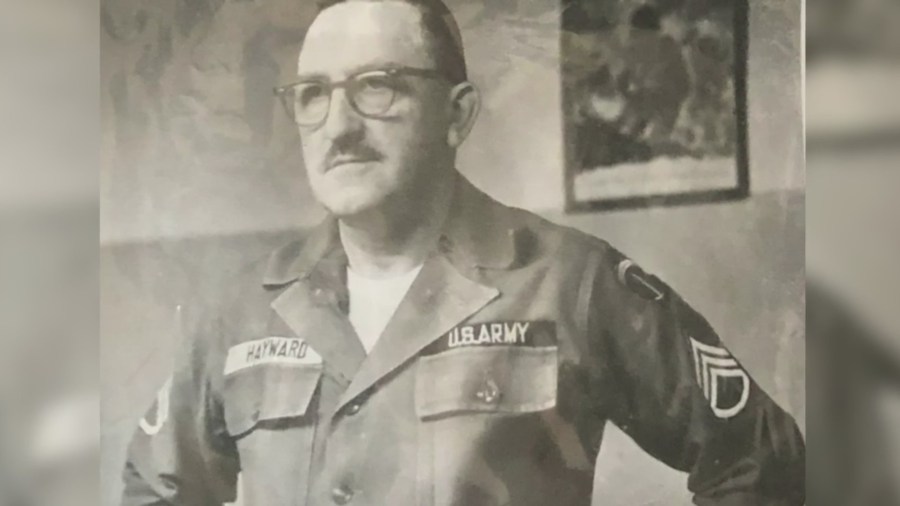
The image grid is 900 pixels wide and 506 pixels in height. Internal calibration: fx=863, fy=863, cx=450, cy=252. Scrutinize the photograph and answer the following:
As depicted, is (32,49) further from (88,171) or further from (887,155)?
(887,155)

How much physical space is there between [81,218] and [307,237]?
28 cm

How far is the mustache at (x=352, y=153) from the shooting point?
0.92 m

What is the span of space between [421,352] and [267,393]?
178 millimetres

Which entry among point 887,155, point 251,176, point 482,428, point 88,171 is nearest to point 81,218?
point 88,171

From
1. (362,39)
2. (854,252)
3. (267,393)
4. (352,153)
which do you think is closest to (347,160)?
(352,153)

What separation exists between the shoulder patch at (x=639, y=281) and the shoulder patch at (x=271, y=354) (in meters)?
0.33

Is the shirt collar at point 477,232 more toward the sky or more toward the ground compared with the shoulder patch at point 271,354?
more toward the sky

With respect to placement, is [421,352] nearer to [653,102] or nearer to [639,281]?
[639,281]

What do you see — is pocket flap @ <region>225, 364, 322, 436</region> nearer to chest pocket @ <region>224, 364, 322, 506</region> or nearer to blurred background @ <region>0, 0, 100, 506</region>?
chest pocket @ <region>224, 364, 322, 506</region>

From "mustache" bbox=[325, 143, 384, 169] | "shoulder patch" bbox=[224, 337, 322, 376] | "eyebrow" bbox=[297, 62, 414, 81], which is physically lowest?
"shoulder patch" bbox=[224, 337, 322, 376]

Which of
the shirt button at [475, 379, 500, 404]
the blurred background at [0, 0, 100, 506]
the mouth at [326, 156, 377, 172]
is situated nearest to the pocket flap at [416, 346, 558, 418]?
the shirt button at [475, 379, 500, 404]

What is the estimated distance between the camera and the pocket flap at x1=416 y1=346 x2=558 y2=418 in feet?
2.82

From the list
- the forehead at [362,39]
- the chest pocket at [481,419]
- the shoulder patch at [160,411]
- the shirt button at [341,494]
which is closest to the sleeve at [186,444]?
the shoulder patch at [160,411]

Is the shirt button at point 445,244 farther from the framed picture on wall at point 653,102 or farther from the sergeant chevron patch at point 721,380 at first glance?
the sergeant chevron patch at point 721,380
